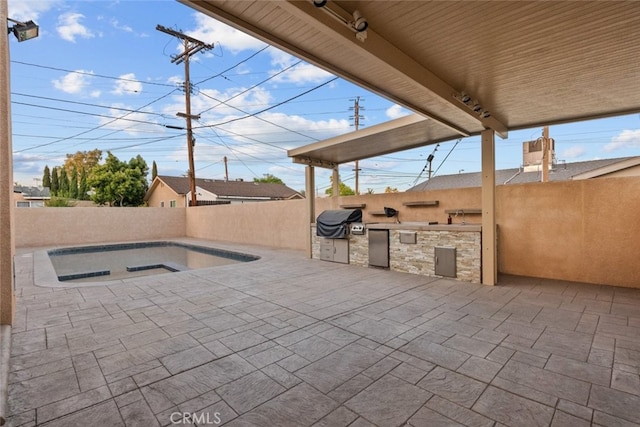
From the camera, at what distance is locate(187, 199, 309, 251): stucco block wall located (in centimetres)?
988

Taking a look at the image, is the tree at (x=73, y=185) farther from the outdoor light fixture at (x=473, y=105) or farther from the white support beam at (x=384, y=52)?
the outdoor light fixture at (x=473, y=105)

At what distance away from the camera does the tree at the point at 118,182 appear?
19.8 m

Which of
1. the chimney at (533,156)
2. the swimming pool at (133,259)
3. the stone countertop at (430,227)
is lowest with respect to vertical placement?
the swimming pool at (133,259)

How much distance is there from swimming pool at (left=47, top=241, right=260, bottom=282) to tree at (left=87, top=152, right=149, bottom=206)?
10460 millimetres

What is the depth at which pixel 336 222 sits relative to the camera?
22.6 ft

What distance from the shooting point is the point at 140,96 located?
15711 mm

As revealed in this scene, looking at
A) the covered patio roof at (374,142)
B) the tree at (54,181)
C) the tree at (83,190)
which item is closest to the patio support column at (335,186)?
the covered patio roof at (374,142)

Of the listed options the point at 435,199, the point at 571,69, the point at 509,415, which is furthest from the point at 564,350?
the point at 435,199

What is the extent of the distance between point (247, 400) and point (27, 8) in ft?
46.8

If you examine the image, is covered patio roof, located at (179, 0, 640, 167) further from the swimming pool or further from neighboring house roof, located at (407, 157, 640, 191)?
neighboring house roof, located at (407, 157, 640, 191)

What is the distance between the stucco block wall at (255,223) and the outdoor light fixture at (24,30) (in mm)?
5949

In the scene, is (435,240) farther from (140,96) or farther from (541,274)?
(140,96)

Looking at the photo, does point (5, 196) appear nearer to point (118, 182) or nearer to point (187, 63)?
point (187, 63)

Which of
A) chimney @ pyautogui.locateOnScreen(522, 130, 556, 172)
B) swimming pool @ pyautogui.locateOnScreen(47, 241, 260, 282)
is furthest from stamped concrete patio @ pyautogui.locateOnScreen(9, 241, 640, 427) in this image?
chimney @ pyautogui.locateOnScreen(522, 130, 556, 172)
